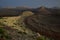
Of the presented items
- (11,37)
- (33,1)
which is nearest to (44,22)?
(33,1)

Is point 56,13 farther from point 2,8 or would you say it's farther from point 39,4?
point 2,8

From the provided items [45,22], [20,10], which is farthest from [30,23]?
[20,10]

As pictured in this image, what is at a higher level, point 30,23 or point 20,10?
point 20,10

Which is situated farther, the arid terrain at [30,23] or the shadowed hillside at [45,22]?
the shadowed hillside at [45,22]

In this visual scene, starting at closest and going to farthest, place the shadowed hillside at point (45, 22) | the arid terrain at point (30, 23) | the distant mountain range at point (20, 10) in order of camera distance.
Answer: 1. the arid terrain at point (30, 23)
2. the shadowed hillside at point (45, 22)
3. the distant mountain range at point (20, 10)

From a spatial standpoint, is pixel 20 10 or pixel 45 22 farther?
pixel 20 10

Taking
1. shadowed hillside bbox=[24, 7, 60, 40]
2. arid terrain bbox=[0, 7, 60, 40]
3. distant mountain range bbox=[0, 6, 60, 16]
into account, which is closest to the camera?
arid terrain bbox=[0, 7, 60, 40]

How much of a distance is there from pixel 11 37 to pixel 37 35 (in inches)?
27.3

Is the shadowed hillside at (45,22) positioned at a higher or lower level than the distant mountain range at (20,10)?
lower

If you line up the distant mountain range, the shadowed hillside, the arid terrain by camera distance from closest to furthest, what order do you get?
the arid terrain, the shadowed hillside, the distant mountain range

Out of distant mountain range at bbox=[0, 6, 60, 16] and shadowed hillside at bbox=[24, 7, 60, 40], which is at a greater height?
distant mountain range at bbox=[0, 6, 60, 16]

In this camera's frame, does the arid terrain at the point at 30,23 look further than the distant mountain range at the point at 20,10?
No

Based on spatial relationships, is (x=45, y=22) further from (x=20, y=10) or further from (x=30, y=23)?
(x=20, y=10)

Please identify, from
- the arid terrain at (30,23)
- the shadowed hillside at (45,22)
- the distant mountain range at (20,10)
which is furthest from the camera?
the distant mountain range at (20,10)
